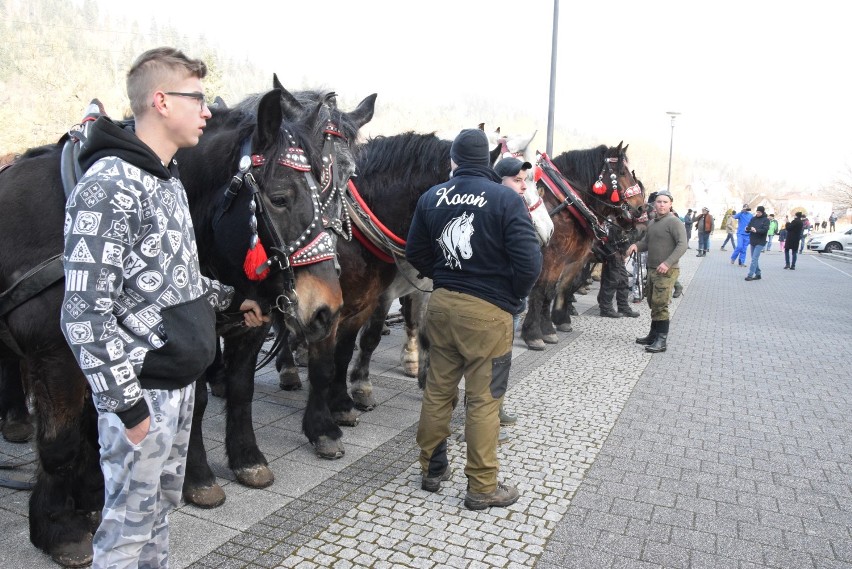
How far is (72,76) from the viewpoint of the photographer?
37562mm

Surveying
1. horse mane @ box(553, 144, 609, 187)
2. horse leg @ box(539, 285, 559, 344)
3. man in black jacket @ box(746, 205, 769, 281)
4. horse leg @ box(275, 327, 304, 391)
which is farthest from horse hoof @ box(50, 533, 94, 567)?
Answer: man in black jacket @ box(746, 205, 769, 281)

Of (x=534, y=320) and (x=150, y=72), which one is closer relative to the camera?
(x=150, y=72)

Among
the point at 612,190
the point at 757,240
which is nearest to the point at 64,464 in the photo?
the point at 612,190

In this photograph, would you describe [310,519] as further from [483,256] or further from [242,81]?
[242,81]

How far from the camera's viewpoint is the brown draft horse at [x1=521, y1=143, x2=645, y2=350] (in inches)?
303

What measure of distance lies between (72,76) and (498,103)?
53.0 meters

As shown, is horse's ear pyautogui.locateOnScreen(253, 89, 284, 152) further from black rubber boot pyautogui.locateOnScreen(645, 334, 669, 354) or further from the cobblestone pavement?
black rubber boot pyautogui.locateOnScreen(645, 334, 669, 354)

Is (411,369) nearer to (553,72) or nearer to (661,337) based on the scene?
(661,337)

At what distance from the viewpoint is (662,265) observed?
7.59 m

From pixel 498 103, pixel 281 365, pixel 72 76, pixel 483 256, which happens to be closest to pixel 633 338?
pixel 281 365

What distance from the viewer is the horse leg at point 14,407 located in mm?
4180

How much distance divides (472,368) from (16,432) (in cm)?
311

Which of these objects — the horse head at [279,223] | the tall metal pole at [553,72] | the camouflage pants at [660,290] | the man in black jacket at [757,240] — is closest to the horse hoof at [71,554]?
the horse head at [279,223]

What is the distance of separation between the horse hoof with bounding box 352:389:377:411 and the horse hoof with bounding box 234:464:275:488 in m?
1.62
